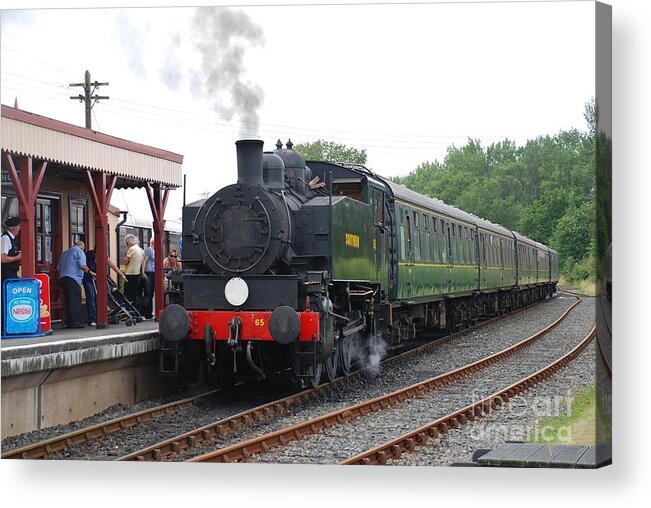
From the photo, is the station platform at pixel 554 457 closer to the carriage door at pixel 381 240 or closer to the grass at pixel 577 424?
the grass at pixel 577 424

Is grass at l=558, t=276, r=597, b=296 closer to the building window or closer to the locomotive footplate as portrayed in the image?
the locomotive footplate

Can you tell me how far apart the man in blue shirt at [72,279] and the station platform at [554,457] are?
15.6ft

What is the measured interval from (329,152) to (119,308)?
10.7ft

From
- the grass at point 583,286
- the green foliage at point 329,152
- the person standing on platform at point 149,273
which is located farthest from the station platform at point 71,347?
the grass at point 583,286

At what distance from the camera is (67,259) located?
33.2ft

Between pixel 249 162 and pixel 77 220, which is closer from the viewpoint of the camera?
pixel 249 162

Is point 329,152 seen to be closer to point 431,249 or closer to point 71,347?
point 71,347

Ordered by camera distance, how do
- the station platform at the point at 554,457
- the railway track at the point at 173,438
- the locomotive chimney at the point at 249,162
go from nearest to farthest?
the station platform at the point at 554,457
the railway track at the point at 173,438
the locomotive chimney at the point at 249,162

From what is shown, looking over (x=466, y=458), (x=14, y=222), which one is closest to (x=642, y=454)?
(x=466, y=458)

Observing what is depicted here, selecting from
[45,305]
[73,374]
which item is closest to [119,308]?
[45,305]

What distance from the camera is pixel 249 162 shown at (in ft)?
31.3

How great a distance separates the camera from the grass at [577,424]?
24.7ft

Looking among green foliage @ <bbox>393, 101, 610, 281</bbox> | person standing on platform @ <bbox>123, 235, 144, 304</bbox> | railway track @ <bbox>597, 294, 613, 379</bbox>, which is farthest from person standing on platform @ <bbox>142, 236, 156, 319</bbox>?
railway track @ <bbox>597, 294, 613, 379</bbox>

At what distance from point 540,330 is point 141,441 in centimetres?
622
